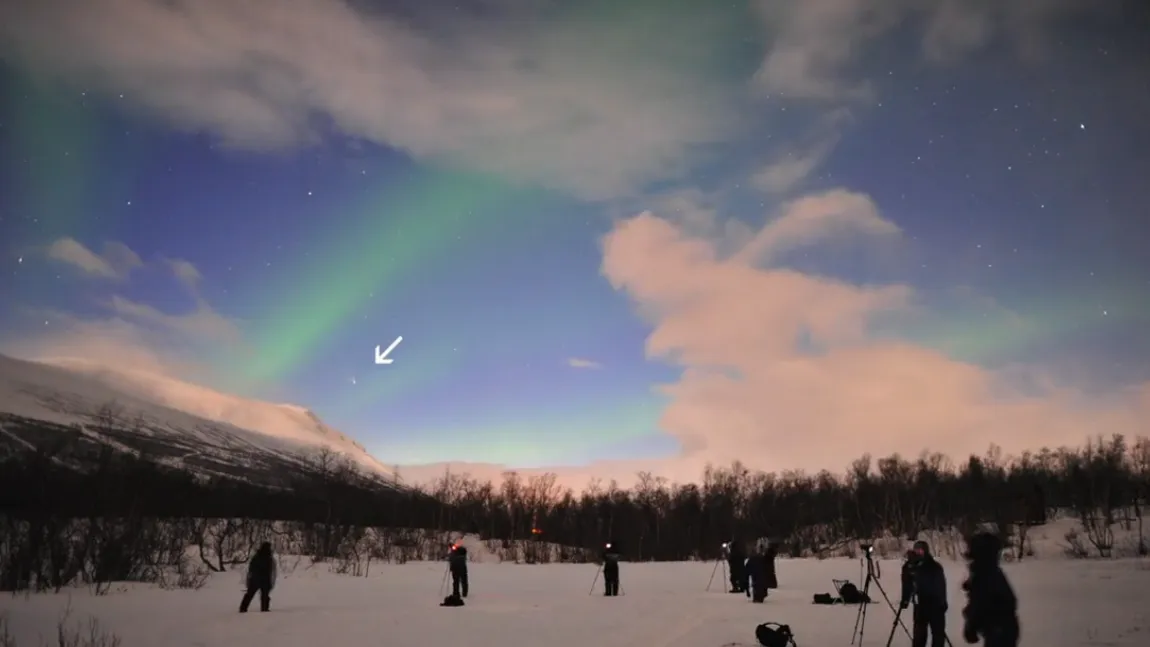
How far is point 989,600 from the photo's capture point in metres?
9.62

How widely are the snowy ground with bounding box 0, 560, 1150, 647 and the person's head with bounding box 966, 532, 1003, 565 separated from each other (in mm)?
6171

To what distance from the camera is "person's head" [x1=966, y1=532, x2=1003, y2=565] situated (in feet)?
32.1

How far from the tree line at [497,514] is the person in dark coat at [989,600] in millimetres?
28235

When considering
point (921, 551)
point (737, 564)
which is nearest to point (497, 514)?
point (737, 564)

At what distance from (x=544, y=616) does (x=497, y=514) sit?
90.4 metres

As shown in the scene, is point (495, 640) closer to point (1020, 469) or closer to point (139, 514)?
point (139, 514)

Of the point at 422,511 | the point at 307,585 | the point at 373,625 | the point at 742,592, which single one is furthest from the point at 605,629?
the point at 422,511

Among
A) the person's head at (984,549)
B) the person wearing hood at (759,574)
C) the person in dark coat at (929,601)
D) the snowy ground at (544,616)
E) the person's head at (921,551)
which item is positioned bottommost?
the snowy ground at (544,616)

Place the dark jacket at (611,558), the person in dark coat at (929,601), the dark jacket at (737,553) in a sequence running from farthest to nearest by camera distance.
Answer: the dark jacket at (737,553)
the dark jacket at (611,558)
the person in dark coat at (929,601)

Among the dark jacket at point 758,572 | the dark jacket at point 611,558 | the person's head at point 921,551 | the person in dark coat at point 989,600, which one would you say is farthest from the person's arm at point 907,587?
the dark jacket at point 611,558

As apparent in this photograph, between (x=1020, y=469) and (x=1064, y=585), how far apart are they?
9184 cm

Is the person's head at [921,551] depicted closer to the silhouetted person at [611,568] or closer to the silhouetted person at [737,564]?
the silhouetted person at [611,568]

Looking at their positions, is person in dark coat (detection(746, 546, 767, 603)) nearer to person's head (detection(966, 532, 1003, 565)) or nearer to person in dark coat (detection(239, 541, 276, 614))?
person in dark coat (detection(239, 541, 276, 614))

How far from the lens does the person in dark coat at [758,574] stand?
2400 cm
